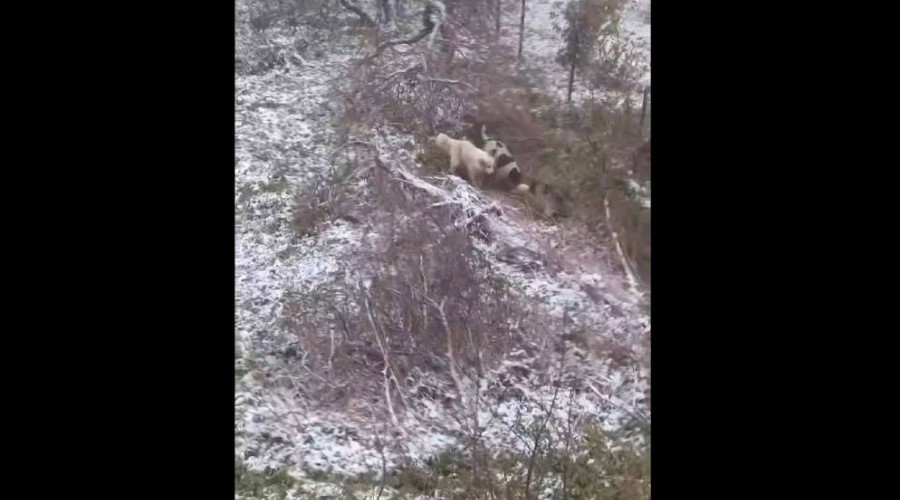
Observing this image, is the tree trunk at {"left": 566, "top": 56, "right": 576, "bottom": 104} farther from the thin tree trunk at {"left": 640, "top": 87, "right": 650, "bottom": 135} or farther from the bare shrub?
the bare shrub

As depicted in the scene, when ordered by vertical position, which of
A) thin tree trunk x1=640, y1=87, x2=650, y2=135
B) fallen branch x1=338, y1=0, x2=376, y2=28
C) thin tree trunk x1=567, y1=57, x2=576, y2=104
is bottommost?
thin tree trunk x1=640, y1=87, x2=650, y2=135

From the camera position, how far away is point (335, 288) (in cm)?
313

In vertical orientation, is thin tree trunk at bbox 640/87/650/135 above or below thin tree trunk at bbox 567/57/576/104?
below

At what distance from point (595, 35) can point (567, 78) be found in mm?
191

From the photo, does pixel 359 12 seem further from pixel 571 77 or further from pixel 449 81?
pixel 571 77

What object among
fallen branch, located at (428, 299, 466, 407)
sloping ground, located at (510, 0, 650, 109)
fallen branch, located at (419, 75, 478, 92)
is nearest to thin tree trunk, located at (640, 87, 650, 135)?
sloping ground, located at (510, 0, 650, 109)

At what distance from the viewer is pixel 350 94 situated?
3.21m

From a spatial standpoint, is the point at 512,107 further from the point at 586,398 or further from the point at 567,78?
the point at 586,398

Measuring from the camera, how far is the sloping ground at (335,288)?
308cm

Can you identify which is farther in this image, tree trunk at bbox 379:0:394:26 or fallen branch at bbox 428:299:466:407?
tree trunk at bbox 379:0:394:26

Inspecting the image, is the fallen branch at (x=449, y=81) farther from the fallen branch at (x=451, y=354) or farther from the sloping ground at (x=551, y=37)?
the fallen branch at (x=451, y=354)

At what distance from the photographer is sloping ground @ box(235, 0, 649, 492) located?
121 inches

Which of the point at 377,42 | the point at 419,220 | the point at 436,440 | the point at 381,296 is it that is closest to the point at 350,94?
the point at 377,42

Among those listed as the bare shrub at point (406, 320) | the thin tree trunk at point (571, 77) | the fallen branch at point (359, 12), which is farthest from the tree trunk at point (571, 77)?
the fallen branch at point (359, 12)
